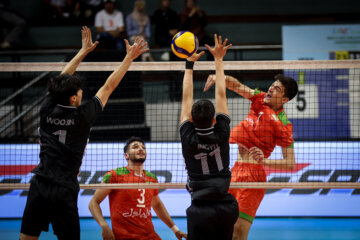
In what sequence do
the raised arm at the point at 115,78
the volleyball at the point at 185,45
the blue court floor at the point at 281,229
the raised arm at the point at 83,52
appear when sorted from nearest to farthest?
the raised arm at the point at 115,78
the raised arm at the point at 83,52
the volleyball at the point at 185,45
the blue court floor at the point at 281,229

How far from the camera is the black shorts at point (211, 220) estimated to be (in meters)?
4.00

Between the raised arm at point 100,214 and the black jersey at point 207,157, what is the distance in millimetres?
1402

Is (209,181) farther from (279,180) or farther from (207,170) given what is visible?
(279,180)

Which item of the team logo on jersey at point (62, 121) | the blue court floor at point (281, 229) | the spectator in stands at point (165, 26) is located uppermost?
the spectator in stands at point (165, 26)

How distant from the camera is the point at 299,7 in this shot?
13.1 metres

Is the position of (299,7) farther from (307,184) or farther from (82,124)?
(82,124)

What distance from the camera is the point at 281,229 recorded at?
7.86m

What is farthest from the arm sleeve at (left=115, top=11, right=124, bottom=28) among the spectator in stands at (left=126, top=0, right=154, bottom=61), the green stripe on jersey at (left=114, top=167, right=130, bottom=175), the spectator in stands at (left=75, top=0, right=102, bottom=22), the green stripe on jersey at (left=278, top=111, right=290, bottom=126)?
the green stripe on jersey at (left=278, top=111, right=290, bottom=126)

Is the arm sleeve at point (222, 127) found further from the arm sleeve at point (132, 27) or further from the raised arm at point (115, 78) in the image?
the arm sleeve at point (132, 27)

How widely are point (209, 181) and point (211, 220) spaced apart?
1.14 ft

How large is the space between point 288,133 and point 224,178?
1.56 m

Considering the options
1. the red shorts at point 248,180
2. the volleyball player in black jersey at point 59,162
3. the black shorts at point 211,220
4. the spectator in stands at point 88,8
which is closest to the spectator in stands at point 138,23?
the spectator in stands at point 88,8

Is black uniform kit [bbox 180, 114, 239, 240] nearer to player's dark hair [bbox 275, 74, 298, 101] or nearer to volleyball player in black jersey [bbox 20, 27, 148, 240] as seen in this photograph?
volleyball player in black jersey [bbox 20, 27, 148, 240]

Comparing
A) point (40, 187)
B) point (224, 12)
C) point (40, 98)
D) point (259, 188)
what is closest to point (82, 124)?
point (40, 187)
